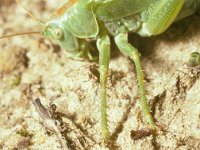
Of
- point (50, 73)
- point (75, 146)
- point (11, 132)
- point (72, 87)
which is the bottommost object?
point (75, 146)

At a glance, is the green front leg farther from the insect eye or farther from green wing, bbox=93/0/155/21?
the insect eye

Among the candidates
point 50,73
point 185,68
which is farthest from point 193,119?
point 50,73

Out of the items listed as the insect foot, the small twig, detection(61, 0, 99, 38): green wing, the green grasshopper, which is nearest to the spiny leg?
the green grasshopper

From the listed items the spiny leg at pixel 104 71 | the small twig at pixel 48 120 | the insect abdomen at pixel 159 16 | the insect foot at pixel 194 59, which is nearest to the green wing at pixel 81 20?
the spiny leg at pixel 104 71

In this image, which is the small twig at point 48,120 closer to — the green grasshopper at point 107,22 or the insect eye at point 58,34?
the green grasshopper at point 107,22

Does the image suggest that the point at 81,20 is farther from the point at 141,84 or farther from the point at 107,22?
the point at 141,84

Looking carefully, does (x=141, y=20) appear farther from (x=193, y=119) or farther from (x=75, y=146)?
(x=75, y=146)

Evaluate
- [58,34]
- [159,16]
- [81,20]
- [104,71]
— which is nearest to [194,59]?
[159,16]
